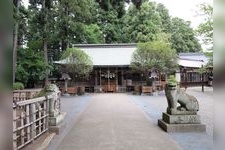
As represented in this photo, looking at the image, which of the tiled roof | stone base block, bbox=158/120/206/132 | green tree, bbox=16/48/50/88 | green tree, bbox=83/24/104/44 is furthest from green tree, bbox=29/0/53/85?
stone base block, bbox=158/120/206/132

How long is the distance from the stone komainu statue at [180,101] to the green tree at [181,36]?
1564 inches

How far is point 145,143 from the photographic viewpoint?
746 centimetres

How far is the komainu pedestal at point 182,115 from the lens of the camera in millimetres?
9023

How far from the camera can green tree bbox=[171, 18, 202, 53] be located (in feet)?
161

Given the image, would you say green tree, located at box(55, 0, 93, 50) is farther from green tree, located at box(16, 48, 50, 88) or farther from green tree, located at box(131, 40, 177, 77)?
green tree, located at box(131, 40, 177, 77)

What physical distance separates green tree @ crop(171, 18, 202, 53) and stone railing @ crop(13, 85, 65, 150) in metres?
40.9

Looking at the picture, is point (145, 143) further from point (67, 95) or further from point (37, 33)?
point (37, 33)

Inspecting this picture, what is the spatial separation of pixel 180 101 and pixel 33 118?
14.4 ft

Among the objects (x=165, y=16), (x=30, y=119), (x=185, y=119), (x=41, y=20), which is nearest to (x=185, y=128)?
(x=185, y=119)

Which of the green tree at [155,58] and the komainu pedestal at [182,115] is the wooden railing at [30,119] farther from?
the green tree at [155,58]

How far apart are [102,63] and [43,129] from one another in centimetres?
2448

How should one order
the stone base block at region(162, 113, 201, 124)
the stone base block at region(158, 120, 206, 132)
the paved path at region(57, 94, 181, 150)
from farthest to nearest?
1. the stone base block at region(162, 113, 201, 124)
2. the stone base block at region(158, 120, 206, 132)
3. the paved path at region(57, 94, 181, 150)

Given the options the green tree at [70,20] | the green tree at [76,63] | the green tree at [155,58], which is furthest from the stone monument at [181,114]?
the green tree at [70,20]

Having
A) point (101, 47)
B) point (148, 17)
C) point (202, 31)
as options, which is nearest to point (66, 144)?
point (202, 31)
